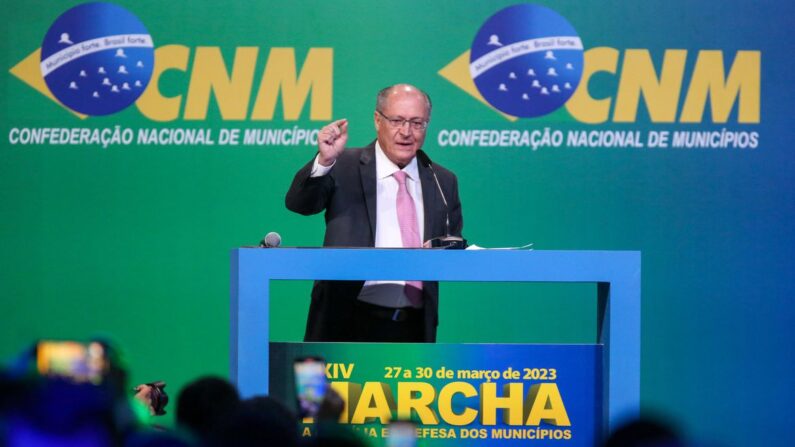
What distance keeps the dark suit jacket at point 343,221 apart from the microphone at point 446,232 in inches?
0.7

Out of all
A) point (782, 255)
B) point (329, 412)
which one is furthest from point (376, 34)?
point (329, 412)

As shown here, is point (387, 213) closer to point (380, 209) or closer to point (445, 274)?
point (380, 209)

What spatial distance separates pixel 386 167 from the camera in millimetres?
3992

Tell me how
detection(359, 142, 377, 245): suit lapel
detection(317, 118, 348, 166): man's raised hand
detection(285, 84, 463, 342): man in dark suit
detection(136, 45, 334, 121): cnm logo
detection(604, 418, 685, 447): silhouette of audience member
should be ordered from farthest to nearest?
detection(136, 45, 334, 121): cnm logo
detection(359, 142, 377, 245): suit lapel
detection(285, 84, 463, 342): man in dark suit
detection(317, 118, 348, 166): man's raised hand
detection(604, 418, 685, 447): silhouette of audience member

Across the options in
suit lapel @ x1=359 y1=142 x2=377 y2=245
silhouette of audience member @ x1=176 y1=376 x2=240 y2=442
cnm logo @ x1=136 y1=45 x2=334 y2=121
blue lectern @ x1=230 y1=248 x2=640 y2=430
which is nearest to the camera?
silhouette of audience member @ x1=176 y1=376 x2=240 y2=442

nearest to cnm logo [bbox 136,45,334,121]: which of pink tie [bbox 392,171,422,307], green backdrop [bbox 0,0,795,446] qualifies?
green backdrop [bbox 0,0,795,446]

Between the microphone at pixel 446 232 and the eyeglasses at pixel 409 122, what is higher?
the eyeglasses at pixel 409 122

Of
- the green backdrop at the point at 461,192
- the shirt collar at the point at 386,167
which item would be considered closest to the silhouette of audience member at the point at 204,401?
the shirt collar at the point at 386,167

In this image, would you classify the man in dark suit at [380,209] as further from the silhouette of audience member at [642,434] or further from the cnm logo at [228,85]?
the silhouette of audience member at [642,434]

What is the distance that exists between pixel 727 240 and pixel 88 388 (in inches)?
190

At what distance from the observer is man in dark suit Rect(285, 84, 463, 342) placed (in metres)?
3.64

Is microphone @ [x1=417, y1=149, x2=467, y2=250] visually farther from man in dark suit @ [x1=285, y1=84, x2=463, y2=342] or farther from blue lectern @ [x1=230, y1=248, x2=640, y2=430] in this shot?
blue lectern @ [x1=230, y1=248, x2=640, y2=430]

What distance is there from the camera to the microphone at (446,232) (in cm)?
311

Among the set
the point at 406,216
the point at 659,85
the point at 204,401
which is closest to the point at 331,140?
the point at 406,216
